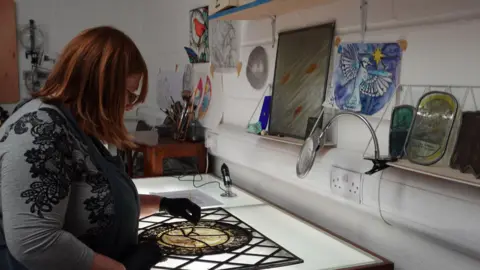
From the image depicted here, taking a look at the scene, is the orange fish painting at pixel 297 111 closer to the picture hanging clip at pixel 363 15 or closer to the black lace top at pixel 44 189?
the picture hanging clip at pixel 363 15

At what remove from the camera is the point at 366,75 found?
1.55 metres

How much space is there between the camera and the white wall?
3.99ft

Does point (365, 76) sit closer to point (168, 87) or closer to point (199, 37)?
point (199, 37)

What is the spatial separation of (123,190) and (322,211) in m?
0.90

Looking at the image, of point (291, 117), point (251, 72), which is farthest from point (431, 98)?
point (251, 72)

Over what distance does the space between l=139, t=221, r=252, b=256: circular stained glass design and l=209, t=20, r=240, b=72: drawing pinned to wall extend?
40.4 inches

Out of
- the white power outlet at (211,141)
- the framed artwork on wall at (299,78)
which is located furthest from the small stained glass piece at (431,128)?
the white power outlet at (211,141)

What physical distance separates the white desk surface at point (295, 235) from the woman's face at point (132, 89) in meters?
0.63

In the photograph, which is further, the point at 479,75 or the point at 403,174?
the point at 403,174

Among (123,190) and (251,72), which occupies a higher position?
(251,72)

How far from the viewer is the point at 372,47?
5.01 ft

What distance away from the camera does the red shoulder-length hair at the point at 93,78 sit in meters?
1.09

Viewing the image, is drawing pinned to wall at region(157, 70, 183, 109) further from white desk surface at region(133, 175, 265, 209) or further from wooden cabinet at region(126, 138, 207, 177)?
white desk surface at region(133, 175, 265, 209)

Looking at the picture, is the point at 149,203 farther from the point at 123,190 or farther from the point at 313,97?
the point at 313,97
